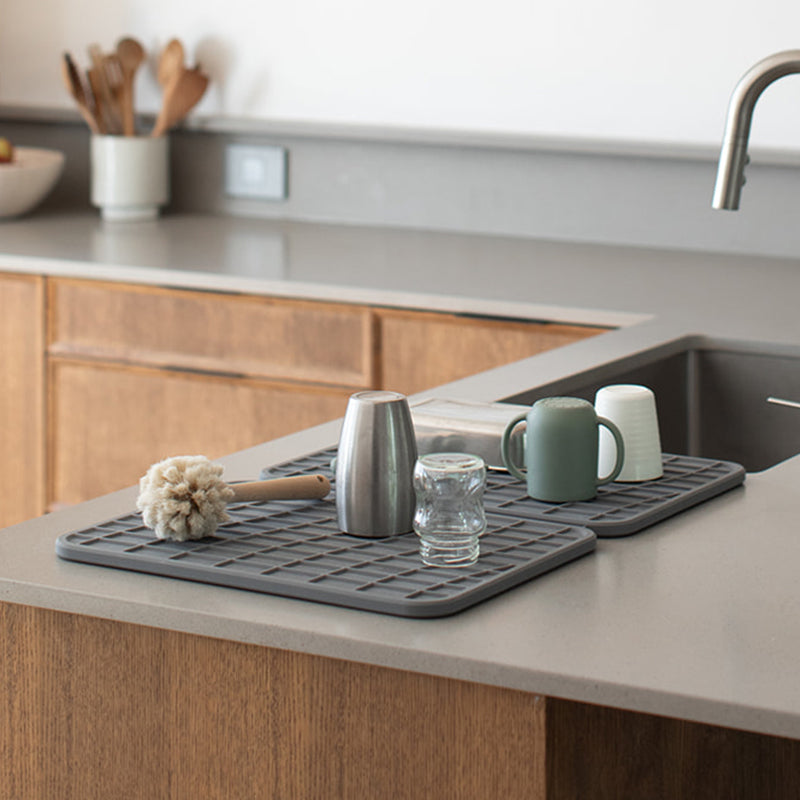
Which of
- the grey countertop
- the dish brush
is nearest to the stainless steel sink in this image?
the grey countertop

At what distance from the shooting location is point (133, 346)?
2666 millimetres

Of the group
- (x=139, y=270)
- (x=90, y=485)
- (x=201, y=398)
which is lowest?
(x=90, y=485)

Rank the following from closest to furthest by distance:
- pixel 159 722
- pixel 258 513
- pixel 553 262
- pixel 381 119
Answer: pixel 159 722
pixel 258 513
pixel 553 262
pixel 381 119

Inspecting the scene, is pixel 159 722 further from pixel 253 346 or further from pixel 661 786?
pixel 253 346

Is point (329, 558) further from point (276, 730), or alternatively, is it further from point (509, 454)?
point (509, 454)

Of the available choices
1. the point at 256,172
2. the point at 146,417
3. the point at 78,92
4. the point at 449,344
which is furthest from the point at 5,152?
the point at 449,344

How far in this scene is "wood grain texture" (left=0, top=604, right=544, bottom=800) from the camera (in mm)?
1036

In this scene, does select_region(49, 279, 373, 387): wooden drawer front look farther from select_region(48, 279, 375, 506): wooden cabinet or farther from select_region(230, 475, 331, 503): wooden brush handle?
select_region(230, 475, 331, 503): wooden brush handle

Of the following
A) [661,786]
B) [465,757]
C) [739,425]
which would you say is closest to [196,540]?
[465,757]

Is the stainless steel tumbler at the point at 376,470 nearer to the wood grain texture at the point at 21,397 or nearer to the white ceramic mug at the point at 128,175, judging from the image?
the wood grain texture at the point at 21,397

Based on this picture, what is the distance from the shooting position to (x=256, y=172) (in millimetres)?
3254

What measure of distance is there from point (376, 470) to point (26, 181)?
213 cm

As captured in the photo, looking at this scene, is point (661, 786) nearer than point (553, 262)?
Yes

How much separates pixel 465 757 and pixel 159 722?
0.84ft
